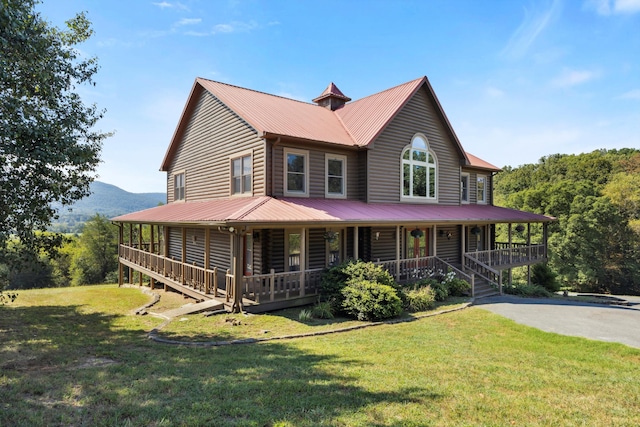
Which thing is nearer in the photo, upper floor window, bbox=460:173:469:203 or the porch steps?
the porch steps

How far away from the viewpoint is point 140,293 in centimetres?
1753

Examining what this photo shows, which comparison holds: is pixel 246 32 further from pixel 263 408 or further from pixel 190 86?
pixel 263 408

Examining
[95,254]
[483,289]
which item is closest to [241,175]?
[483,289]

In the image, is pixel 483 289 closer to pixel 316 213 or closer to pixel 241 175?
pixel 316 213

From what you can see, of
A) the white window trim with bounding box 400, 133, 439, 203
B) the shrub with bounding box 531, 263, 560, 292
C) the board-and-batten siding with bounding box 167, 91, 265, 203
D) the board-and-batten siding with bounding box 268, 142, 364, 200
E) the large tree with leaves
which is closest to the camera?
the large tree with leaves

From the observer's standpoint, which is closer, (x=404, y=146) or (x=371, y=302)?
(x=371, y=302)

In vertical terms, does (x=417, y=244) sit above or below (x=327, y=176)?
below

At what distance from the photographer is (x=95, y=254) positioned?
180 feet

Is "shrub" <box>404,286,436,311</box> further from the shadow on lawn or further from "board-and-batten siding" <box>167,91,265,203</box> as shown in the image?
"board-and-batten siding" <box>167,91,265,203</box>

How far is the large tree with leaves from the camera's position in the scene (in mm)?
7117

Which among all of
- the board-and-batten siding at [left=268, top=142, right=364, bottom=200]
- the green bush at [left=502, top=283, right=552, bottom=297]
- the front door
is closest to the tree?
the board-and-batten siding at [left=268, top=142, right=364, bottom=200]

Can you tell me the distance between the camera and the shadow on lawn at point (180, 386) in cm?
443

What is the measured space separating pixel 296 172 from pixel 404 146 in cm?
621

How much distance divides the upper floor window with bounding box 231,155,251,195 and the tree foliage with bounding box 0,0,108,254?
20.6 feet
